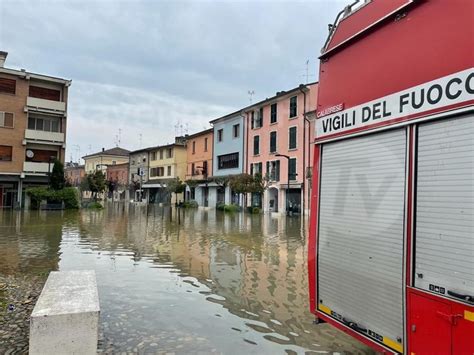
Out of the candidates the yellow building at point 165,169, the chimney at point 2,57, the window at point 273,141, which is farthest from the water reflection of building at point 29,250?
the yellow building at point 165,169

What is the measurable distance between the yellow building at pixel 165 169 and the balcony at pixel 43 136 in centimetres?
2142

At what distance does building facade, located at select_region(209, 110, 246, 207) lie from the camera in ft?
147

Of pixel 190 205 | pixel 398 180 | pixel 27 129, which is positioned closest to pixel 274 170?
pixel 190 205

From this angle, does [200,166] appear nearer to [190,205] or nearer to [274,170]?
[190,205]

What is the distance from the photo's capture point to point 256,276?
8.92 meters

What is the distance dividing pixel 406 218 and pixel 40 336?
3606 millimetres

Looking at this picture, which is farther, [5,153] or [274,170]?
[274,170]


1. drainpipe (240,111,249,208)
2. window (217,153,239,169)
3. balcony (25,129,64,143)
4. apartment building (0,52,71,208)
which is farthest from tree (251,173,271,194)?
balcony (25,129,64,143)

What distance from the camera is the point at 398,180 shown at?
3359mm

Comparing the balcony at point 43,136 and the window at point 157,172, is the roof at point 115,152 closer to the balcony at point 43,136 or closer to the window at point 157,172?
the window at point 157,172

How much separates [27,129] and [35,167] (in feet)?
11.7

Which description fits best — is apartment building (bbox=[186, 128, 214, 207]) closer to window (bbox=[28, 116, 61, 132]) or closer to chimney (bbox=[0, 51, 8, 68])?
window (bbox=[28, 116, 61, 132])

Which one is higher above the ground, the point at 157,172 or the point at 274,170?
the point at 157,172

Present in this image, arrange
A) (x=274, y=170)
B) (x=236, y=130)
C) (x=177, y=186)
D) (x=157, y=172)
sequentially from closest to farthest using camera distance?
(x=274, y=170)
(x=236, y=130)
(x=177, y=186)
(x=157, y=172)
